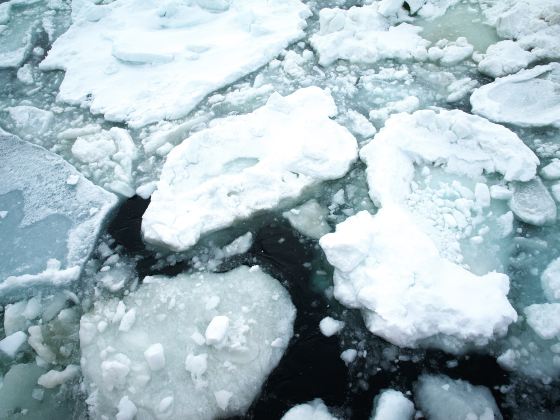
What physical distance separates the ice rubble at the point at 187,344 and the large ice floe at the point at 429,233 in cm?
38

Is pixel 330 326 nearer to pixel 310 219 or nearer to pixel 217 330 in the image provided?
pixel 217 330

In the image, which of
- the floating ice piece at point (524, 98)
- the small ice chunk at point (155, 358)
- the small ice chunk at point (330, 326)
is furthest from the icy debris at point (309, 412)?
the floating ice piece at point (524, 98)

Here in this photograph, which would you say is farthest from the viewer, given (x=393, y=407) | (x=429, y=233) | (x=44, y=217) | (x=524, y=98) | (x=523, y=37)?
(x=523, y=37)

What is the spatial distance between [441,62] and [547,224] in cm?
147

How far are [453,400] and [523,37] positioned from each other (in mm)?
2645

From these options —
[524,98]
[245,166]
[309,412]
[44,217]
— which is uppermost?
[524,98]

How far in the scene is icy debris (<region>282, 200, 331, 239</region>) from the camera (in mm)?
1812

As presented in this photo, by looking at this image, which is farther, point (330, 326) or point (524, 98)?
point (524, 98)

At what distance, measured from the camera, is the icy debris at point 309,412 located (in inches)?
50.5

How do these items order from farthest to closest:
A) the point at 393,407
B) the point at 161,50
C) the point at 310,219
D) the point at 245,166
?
1. the point at 161,50
2. the point at 245,166
3. the point at 310,219
4. the point at 393,407

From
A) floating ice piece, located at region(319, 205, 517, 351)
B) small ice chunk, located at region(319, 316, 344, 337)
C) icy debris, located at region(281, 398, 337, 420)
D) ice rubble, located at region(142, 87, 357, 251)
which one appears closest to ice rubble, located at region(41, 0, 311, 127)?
ice rubble, located at region(142, 87, 357, 251)

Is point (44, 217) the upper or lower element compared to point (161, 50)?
lower

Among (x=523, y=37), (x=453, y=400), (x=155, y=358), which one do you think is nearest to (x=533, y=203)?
(x=453, y=400)

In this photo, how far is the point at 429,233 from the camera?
66.1 inches
